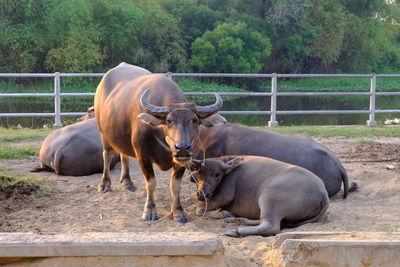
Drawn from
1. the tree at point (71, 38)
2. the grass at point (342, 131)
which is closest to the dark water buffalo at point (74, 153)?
the grass at point (342, 131)

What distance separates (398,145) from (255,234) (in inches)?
270

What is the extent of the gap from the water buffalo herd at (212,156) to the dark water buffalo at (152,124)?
0.01 metres

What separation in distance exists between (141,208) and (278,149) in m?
1.94

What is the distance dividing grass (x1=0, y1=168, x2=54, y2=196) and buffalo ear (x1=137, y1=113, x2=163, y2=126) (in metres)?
2.03

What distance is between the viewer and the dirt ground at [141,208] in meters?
6.33

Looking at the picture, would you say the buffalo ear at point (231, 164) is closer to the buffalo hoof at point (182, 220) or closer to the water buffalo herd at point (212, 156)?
the water buffalo herd at point (212, 156)

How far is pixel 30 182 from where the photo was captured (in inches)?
333

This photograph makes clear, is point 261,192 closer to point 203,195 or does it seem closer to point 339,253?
point 203,195

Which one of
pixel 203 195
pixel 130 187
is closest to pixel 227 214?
pixel 203 195

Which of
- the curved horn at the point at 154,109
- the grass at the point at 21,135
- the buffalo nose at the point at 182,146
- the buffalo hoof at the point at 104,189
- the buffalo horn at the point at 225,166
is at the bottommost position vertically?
the buffalo hoof at the point at 104,189

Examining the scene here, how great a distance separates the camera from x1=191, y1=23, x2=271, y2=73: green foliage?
43.9 m

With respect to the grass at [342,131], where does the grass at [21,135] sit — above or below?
below

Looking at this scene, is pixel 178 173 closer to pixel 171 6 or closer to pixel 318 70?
pixel 171 6

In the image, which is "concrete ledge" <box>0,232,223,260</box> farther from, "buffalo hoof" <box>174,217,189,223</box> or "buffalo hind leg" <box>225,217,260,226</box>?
"buffalo hoof" <box>174,217,189,223</box>
